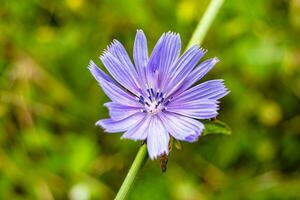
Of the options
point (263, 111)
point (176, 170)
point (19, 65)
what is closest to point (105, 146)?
point (176, 170)

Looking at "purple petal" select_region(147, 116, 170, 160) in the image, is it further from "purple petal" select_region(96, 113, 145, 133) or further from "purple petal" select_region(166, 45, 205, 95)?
"purple petal" select_region(166, 45, 205, 95)

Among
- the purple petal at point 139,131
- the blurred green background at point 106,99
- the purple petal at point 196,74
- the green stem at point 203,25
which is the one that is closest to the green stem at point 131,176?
the purple petal at point 139,131

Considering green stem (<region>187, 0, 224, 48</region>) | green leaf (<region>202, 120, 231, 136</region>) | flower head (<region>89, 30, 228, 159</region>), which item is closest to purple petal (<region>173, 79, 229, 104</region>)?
flower head (<region>89, 30, 228, 159</region>)

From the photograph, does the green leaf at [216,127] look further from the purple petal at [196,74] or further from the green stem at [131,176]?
the green stem at [131,176]

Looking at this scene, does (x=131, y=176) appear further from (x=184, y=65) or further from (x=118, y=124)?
(x=184, y=65)

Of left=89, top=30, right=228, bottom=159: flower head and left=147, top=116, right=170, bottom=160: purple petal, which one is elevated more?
left=89, top=30, right=228, bottom=159: flower head
